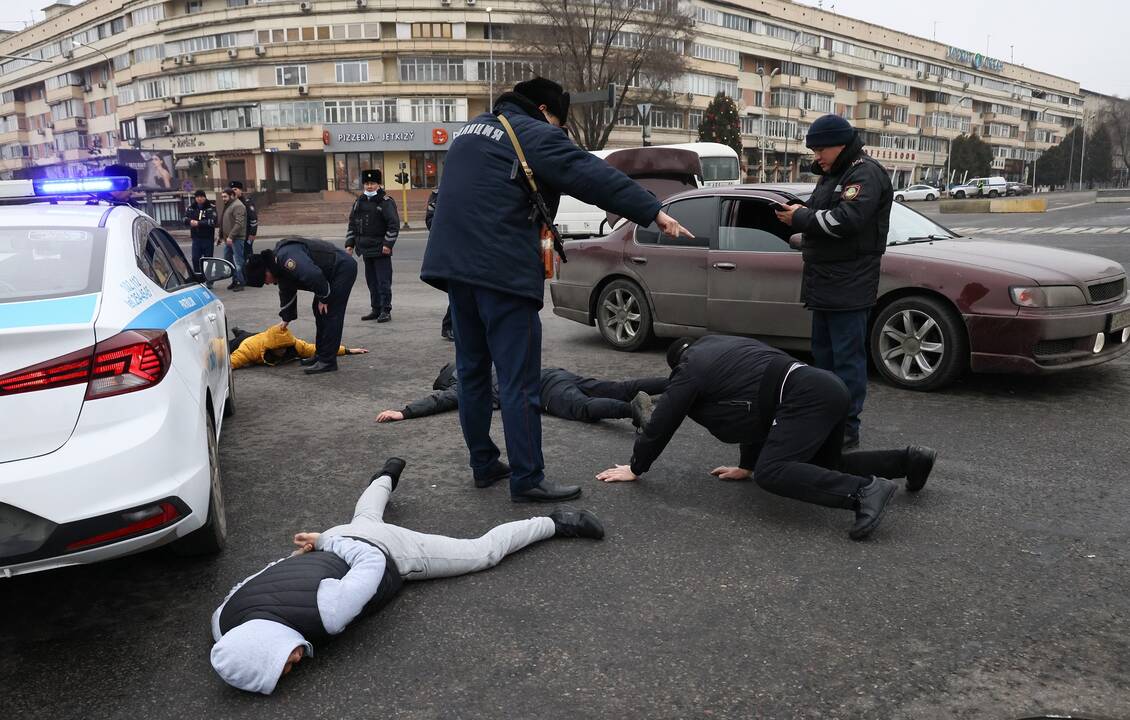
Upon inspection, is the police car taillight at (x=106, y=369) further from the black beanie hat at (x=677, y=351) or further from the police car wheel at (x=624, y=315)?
the police car wheel at (x=624, y=315)

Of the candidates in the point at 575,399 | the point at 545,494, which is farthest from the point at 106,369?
the point at 575,399

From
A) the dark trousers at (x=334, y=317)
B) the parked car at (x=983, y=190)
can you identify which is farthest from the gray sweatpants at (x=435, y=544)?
the parked car at (x=983, y=190)

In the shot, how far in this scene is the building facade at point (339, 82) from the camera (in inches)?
2180

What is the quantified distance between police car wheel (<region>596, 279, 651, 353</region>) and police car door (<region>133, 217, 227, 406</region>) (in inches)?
150

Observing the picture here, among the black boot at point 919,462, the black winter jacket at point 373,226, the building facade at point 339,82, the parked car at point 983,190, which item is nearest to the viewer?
the black boot at point 919,462

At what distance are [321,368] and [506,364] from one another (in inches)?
156

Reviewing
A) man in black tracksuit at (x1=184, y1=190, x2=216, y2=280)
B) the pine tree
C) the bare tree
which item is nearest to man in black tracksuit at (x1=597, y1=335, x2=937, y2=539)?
man in black tracksuit at (x1=184, y1=190, x2=216, y2=280)

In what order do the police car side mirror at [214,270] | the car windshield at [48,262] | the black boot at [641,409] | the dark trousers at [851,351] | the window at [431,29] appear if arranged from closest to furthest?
the car windshield at [48,262], the dark trousers at [851,351], the black boot at [641,409], the police car side mirror at [214,270], the window at [431,29]

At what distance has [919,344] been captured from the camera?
5953 mm

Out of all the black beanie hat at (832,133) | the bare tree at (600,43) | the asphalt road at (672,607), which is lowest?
the asphalt road at (672,607)

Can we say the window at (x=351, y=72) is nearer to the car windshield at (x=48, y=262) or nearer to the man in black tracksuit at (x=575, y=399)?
the man in black tracksuit at (x=575, y=399)

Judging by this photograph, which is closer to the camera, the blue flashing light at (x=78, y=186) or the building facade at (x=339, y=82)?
the blue flashing light at (x=78, y=186)

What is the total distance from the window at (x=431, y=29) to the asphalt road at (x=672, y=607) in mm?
56026

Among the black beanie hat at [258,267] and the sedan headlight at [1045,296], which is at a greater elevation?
the black beanie hat at [258,267]
